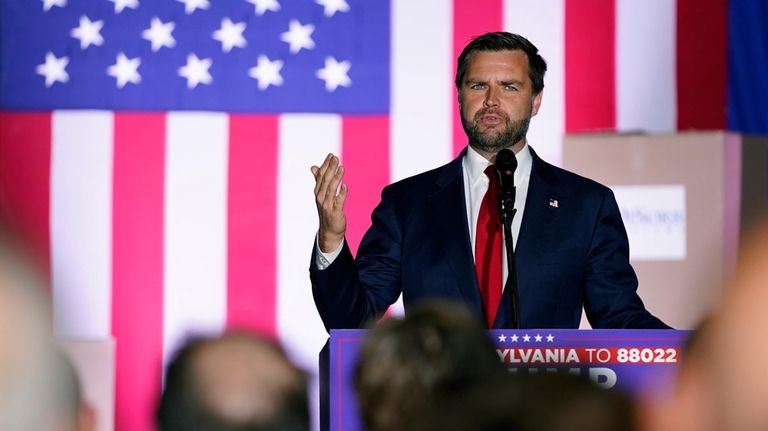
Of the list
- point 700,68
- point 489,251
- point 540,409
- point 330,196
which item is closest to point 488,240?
point 489,251

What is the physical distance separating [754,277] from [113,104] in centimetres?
263

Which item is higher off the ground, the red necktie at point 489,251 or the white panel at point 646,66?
the white panel at point 646,66

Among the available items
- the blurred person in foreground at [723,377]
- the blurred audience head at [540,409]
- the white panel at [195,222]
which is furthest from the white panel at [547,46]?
the blurred audience head at [540,409]

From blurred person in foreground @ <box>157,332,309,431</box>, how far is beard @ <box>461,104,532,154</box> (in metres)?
1.84

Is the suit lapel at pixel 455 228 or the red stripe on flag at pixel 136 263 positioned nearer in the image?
the suit lapel at pixel 455 228

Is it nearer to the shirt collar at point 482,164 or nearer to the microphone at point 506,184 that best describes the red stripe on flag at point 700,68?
the shirt collar at point 482,164

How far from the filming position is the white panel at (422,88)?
537 centimetres

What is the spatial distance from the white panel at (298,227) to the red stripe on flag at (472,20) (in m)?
0.59

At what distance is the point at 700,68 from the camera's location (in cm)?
538

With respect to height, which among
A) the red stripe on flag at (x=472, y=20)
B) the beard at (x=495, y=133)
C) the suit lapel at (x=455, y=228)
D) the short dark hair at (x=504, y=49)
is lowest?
the suit lapel at (x=455, y=228)

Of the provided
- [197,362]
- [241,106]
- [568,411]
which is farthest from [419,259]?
[241,106]

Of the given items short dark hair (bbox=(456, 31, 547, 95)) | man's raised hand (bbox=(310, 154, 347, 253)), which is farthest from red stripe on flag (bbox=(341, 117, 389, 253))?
man's raised hand (bbox=(310, 154, 347, 253))

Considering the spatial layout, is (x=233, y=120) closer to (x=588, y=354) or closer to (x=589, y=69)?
(x=589, y=69)

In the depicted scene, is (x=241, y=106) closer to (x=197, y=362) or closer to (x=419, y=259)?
(x=419, y=259)
